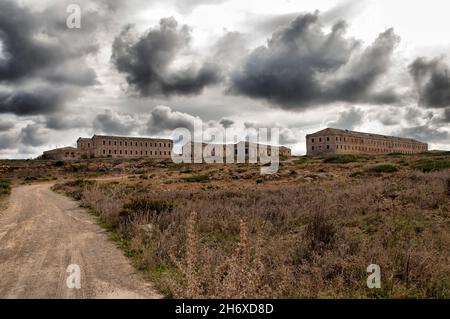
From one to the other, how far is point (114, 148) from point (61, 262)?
115774 millimetres

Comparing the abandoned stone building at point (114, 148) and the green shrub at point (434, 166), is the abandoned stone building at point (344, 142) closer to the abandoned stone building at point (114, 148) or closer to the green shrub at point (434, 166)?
the abandoned stone building at point (114, 148)

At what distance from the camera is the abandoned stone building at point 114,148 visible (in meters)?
114

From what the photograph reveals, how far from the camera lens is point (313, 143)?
107 metres

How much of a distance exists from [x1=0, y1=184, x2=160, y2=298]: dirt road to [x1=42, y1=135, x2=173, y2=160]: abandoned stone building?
10881cm

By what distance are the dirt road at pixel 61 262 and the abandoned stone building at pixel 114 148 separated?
357ft

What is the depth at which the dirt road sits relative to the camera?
18.1ft

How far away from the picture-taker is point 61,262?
709 cm

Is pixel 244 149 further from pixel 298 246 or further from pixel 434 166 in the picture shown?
pixel 298 246

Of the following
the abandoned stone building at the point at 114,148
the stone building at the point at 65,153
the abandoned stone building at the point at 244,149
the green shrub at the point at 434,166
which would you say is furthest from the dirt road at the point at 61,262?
the abandoned stone building at the point at 114,148

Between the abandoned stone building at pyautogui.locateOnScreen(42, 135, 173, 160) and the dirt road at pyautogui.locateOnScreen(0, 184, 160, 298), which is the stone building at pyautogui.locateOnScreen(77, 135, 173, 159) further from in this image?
the dirt road at pyautogui.locateOnScreen(0, 184, 160, 298)

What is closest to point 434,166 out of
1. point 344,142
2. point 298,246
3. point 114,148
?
point 298,246
